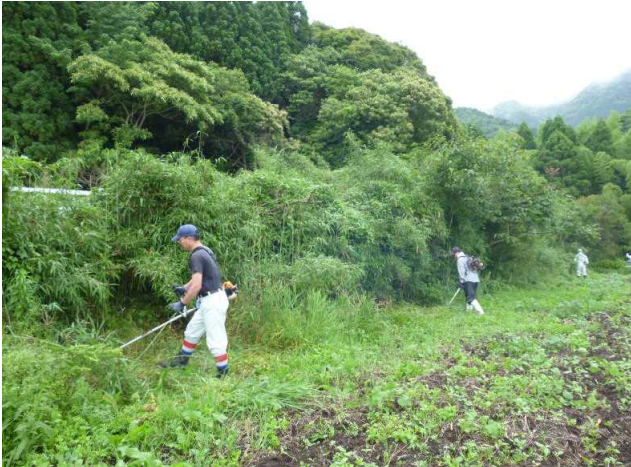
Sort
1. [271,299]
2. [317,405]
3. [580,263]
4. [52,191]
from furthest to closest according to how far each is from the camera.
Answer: [580,263]
[271,299]
[52,191]
[317,405]

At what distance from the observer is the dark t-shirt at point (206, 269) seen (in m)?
4.66

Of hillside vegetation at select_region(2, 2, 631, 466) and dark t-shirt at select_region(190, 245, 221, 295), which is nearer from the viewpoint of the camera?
hillside vegetation at select_region(2, 2, 631, 466)

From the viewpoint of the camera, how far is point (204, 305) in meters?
4.70

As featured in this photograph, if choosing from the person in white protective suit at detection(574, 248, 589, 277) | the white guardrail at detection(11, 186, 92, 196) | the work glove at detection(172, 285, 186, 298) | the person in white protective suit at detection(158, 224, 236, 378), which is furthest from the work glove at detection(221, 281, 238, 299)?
the person in white protective suit at detection(574, 248, 589, 277)

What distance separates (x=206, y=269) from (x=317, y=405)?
5.99ft

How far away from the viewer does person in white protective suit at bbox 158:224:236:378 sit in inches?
181

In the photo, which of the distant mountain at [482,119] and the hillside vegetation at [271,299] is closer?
the hillside vegetation at [271,299]

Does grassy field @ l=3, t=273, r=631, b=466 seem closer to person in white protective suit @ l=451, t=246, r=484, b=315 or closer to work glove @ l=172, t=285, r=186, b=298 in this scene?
work glove @ l=172, t=285, r=186, b=298

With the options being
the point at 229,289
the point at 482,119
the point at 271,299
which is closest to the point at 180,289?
the point at 229,289

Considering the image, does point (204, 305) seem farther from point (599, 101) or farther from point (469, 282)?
point (599, 101)

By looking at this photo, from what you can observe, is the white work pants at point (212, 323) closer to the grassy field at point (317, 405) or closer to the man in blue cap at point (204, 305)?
the man in blue cap at point (204, 305)

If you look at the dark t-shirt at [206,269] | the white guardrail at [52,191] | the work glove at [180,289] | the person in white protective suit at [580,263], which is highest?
the white guardrail at [52,191]

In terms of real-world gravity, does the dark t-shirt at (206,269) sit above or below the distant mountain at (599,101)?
below

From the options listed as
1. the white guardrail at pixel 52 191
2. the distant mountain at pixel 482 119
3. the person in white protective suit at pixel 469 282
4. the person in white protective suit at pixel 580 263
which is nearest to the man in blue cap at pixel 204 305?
the white guardrail at pixel 52 191
